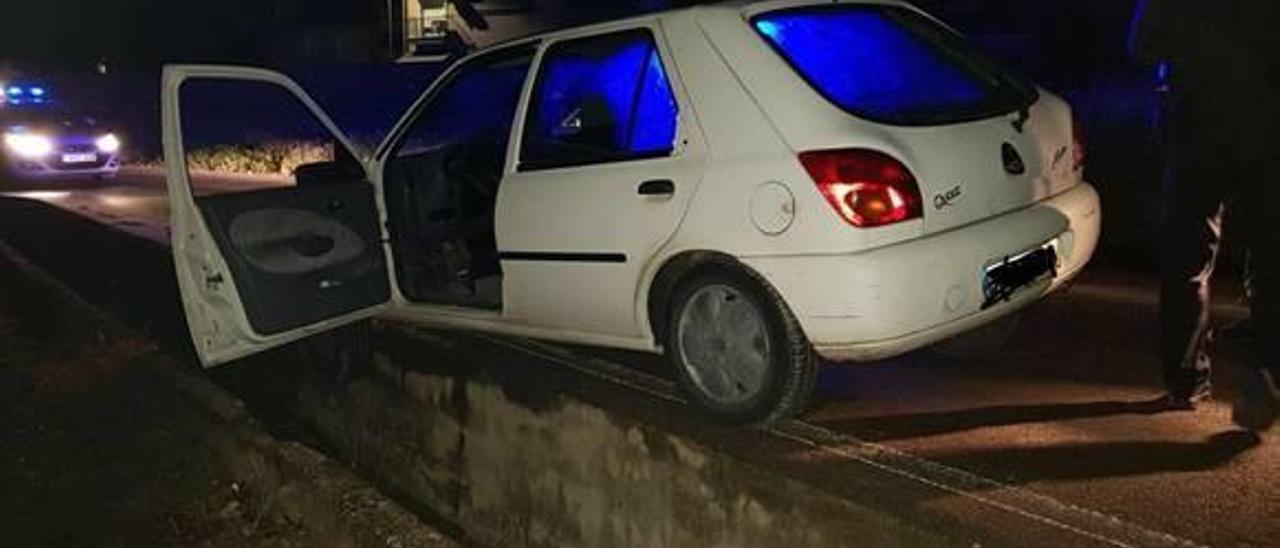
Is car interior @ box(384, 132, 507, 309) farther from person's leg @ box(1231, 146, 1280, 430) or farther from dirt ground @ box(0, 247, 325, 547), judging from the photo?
person's leg @ box(1231, 146, 1280, 430)

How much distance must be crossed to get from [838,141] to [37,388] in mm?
5881

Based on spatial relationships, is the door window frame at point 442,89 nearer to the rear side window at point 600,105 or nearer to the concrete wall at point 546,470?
the rear side window at point 600,105

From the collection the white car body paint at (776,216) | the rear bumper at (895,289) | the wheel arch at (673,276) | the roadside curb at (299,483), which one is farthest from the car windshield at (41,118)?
the rear bumper at (895,289)

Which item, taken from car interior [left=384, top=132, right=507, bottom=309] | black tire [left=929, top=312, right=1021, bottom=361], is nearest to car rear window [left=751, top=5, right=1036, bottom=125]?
black tire [left=929, top=312, right=1021, bottom=361]

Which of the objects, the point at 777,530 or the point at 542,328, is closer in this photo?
the point at 777,530

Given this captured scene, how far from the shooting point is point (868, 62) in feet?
13.2

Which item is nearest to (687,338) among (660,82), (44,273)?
(660,82)

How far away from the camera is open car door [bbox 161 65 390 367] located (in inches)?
193

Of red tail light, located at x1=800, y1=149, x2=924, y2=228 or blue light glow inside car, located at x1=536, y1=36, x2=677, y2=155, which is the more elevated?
blue light glow inside car, located at x1=536, y1=36, x2=677, y2=155

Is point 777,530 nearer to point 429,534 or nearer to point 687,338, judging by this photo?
point 687,338

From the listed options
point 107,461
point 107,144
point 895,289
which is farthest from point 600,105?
point 107,144

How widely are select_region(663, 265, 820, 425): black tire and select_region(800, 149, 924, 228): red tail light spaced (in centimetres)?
41

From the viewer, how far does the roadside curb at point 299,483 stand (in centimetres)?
444

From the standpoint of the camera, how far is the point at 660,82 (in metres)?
4.16
